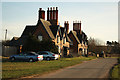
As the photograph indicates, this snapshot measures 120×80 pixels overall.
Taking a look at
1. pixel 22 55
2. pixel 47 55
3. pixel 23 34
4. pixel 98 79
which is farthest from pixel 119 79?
pixel 23 34

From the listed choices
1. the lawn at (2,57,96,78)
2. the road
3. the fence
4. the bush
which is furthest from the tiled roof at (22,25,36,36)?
the road

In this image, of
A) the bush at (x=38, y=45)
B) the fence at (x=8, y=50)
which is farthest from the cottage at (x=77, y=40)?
the fence at (x=8, y=50)

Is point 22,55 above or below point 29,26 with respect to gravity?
below

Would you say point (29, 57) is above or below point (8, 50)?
below

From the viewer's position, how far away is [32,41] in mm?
36594

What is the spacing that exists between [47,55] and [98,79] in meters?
19.9

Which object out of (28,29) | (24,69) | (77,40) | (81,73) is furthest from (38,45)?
(77,40)

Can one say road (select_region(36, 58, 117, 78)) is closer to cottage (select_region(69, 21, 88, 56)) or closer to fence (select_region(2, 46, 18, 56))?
fence (select_region(2, 46, 18, 56))

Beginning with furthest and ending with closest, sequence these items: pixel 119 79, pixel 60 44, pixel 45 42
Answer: pixel 60 44 < pixel 45 42 < pixel 119 79

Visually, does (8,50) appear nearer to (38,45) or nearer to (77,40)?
(38,45)

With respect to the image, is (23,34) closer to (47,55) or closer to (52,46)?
(52,46)

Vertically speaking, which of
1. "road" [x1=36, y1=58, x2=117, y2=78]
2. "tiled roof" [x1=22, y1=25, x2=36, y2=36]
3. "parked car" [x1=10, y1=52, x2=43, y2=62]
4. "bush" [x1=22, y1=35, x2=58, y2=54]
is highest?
"tiled roof" [x1=22, y1=25, x2=36, y2=36]

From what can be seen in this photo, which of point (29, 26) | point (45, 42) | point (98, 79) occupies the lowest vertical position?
point (98, 79)

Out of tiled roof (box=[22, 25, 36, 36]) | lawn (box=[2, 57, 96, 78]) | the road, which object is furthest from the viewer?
tiled roof (box=[22, 25, 36, 36])
